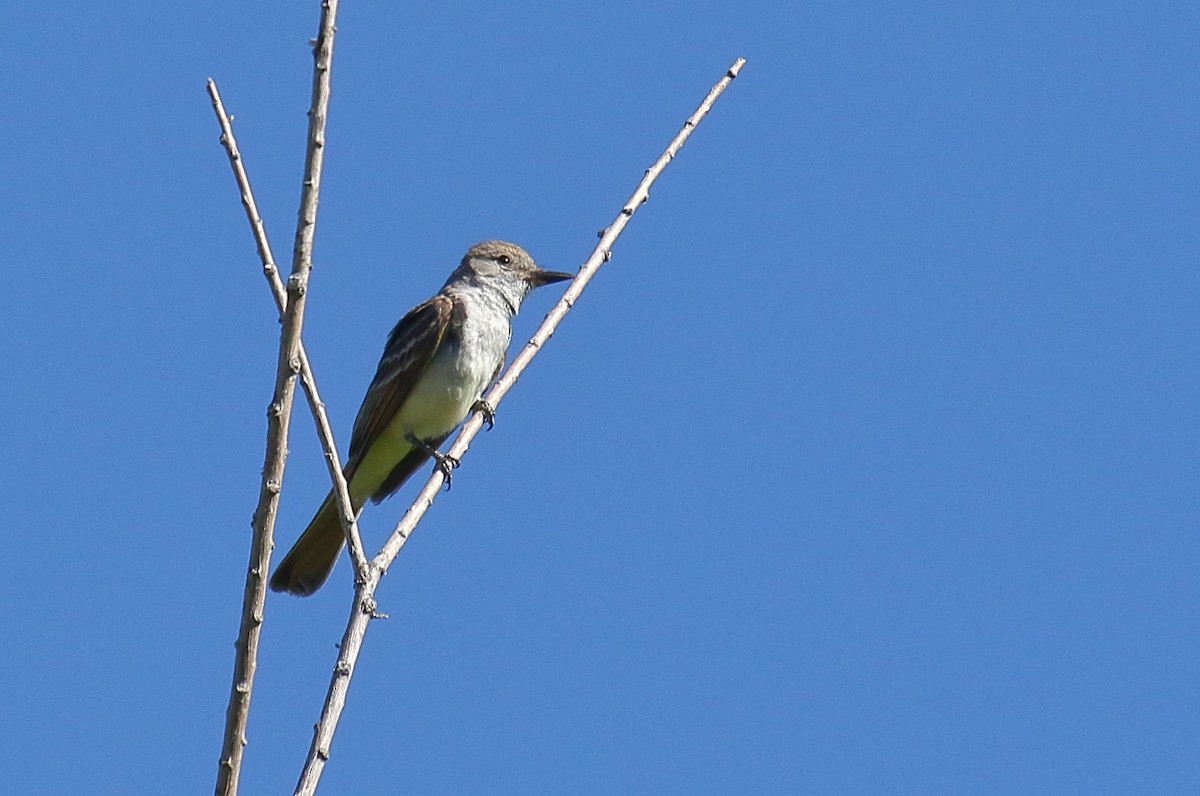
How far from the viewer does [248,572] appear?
11.6 ft

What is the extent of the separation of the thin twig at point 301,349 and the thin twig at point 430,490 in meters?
0.13

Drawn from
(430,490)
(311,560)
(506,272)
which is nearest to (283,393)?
(430,490)

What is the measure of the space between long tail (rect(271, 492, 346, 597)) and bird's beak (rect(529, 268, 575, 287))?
8.35 ft

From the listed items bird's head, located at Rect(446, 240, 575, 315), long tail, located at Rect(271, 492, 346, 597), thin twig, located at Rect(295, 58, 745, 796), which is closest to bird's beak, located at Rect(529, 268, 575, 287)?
bird's head, located at Rect(446, 240, 575, 315)

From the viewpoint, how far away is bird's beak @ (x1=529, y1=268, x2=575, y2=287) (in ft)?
32.3

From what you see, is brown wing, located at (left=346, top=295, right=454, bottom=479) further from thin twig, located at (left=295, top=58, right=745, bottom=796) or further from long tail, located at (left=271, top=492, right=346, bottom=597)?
thin twig, located at (left=295, top=58, right=745, bottom=796)

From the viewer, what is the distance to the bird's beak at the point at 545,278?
9852mm

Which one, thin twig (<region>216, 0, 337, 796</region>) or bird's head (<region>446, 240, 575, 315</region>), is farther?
bird's head (<region>446, 240, 575, 315</region>)

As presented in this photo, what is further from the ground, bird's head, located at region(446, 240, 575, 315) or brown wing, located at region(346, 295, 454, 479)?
bird's head, located at region(446, 240, 575, 315)

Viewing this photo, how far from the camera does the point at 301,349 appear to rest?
3707 mm

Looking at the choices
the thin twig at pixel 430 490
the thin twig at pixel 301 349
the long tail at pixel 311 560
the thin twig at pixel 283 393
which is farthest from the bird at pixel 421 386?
the thin twig at pixel 283 393

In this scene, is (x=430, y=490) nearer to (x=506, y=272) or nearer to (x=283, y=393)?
(x=283, y=393)

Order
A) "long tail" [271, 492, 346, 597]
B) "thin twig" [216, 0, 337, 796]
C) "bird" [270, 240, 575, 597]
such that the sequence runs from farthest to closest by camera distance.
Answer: "bird" [270, 240, 575, 597] < "long tail" [271, 492, 346, 597] < "thin twig" [216, 0, 337, 796]

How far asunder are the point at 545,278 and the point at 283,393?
251 inches
